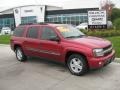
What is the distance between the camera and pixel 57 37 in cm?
898

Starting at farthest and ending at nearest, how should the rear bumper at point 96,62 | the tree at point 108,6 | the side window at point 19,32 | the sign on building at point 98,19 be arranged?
the tree at point 108,6, the sign on building at point 98,19, the side window at point 19,32, the rear bumper at point 96,62

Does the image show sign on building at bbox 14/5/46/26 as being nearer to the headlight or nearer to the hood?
the hood

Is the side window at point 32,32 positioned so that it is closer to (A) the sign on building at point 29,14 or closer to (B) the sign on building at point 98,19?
(B) the sign on building at point 98,19

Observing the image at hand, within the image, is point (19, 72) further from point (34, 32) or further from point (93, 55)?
point (93, 55)

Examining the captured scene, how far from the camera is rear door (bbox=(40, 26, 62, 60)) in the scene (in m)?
8.95

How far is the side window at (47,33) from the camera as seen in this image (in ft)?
30.4

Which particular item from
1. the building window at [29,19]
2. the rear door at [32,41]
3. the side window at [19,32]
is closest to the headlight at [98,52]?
the rear door at [32,41]

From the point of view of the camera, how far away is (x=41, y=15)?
59.2m

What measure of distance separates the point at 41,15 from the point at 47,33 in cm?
5028

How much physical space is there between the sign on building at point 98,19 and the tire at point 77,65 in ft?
32.5

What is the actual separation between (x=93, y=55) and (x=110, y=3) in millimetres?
43180

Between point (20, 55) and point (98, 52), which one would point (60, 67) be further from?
point (20, 55)

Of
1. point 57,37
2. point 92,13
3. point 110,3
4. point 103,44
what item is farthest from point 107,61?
point 110,3

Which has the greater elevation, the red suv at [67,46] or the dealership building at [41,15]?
the dealership building at [41,15]
